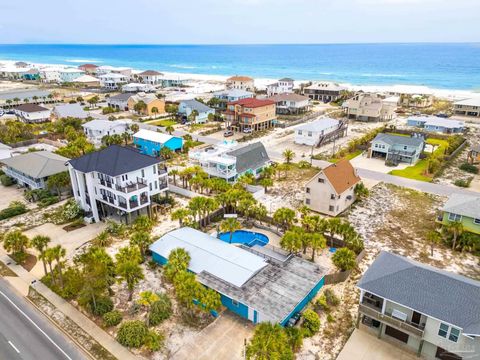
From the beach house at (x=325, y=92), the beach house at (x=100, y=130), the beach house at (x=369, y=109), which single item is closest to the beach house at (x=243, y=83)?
the beach house at (x=325, y=92)

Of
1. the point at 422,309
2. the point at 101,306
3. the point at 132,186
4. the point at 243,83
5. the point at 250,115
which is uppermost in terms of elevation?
the point at 243,83

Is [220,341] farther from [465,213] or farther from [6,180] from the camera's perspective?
[6,180]

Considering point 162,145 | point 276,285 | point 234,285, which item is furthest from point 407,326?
point 162,145

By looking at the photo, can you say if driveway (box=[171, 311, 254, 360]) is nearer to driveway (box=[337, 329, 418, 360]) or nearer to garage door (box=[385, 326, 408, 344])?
driveway (box=[337, 329, 418, 360])

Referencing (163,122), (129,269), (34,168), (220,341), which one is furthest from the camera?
(163,122)

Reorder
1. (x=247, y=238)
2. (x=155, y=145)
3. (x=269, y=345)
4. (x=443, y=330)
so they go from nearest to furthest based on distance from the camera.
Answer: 1. (x=269, y=345)
2. (x=443, y=330)
3. (x=247, y=238)
4. (x=155, y=145)

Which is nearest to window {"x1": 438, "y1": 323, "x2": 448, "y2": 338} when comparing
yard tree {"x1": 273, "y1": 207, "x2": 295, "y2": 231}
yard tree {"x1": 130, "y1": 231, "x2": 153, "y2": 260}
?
yard tree {"x1": 273, "y1": 207, "x2": 295, "y2": 231}

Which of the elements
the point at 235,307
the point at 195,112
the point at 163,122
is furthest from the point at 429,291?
the point at 163,122
